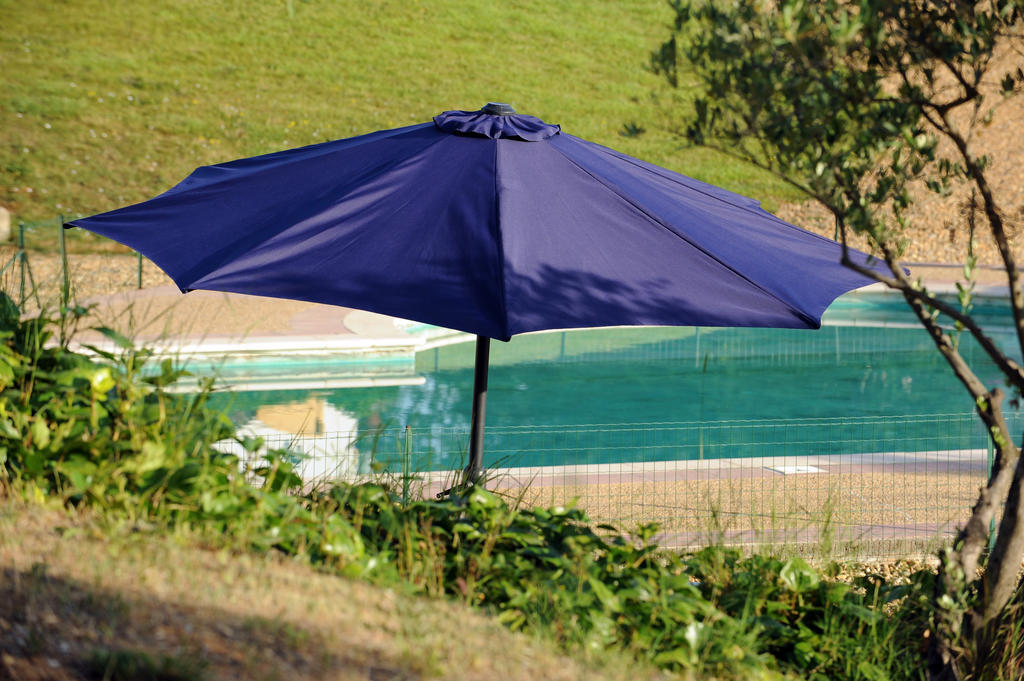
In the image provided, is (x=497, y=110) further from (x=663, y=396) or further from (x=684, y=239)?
(x=663, y=396)

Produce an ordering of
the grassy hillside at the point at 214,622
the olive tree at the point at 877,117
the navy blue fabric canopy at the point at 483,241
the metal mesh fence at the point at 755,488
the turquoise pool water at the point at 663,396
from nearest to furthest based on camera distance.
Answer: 1. the grassy hillside at the point at 214,622
2. the olive tree at the point at 877,117
3. the navy blue fabric canopy at the point at 483,241
4. the metal mesh fence at the point at 755,488
5. the turquoise pool water at the point at 663,396

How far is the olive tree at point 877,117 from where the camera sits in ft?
11.9

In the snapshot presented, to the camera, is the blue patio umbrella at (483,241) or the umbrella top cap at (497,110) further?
the umbrella top cap at (497,110)

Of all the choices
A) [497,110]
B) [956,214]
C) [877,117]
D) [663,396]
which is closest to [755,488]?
[497,110]

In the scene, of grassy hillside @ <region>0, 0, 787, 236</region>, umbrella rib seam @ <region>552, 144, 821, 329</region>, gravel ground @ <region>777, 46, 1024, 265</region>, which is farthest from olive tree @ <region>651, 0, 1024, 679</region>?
grassy hillside @ <region>0, 0, 787, 236</region>

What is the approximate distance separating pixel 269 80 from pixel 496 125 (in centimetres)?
2704

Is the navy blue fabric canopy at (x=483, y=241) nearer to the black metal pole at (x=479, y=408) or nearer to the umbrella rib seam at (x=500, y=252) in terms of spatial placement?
the umbrella rib seam at (x=500, y=252)

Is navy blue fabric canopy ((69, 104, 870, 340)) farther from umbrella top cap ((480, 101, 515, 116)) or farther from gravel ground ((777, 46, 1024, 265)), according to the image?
gravel ground ((777, 46, 1024, 265))

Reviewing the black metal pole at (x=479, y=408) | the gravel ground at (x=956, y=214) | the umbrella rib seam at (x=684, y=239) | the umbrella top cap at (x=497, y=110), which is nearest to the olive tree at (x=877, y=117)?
the umbrella rib seam at (x=684, y=239)

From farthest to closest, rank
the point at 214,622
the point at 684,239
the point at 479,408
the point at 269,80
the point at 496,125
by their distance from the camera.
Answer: the point at 269,80
the point at 479,408
the point at 496,125
the point at 684,239
the point at 214,622

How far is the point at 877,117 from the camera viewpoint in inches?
149

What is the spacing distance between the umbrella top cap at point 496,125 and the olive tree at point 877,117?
907 mm

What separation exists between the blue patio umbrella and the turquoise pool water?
413cm

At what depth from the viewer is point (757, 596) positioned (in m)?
4.21
